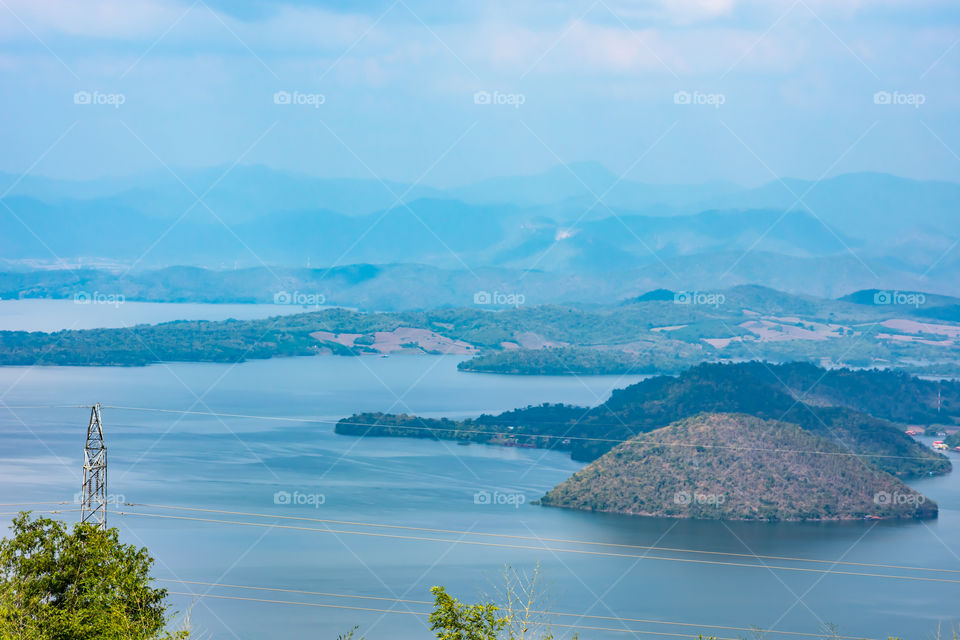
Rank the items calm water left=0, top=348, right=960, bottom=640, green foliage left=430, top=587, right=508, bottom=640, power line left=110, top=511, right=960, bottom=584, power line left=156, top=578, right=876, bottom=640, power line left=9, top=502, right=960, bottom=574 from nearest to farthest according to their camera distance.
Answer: green foliage left=430, top=587, right=508, bottom=640 < power line left=156, top=578, right=876, bottom=640 < calm water left=0, top=348, right=960, bottom=640 < power line left=110, top=511, right=960, bottom=584 < power line left=9, top=502, right=960, bottom=574

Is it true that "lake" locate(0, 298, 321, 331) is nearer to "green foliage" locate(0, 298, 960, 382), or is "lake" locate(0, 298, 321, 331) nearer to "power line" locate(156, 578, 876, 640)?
"green foliage" locate(0, 298, 960, 382)

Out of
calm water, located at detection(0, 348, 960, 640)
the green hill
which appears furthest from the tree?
the green hill

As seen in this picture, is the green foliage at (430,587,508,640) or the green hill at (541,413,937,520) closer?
the green foliage at (430,587,508,640)

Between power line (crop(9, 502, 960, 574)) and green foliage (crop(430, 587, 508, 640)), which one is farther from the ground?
power line (crop(9, 502, 960, 574))

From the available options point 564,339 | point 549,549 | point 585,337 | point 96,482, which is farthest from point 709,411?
point 585,337

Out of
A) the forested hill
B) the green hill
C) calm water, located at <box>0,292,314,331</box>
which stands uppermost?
calm water, located at <box>0,292,314,331</box>

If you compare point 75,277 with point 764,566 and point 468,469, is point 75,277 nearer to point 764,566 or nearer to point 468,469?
point 468,469

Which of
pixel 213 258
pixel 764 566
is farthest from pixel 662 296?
pixel 764 566

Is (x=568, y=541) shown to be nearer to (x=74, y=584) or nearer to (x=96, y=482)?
(x=96, y=482)
